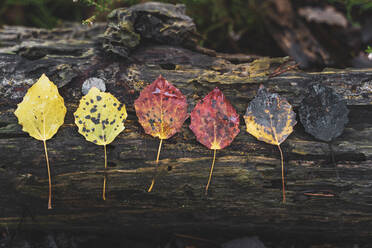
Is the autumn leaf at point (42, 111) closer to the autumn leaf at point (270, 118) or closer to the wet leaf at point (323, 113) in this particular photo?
the autumn leaf at point (270, 118)

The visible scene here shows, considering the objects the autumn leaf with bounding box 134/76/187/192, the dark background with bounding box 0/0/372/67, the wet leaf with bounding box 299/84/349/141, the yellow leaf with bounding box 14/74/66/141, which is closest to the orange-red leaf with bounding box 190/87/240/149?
the autumn leaf with bounding box 134/76/187/192

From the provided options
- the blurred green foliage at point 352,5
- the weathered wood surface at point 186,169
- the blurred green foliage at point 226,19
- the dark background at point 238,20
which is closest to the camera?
the weathered wood surface at point 186,169

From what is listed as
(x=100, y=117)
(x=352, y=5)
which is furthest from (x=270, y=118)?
(x=352, y=5)

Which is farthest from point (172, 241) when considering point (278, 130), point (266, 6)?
point (266, 6)

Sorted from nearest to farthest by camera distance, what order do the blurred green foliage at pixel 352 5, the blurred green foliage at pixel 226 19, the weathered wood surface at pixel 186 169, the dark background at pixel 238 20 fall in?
the weathered wood surface at pixel 186 169 < the blurred green foliage at pixel 352 5 < the dark background at pixel 238 20 < the blurred green foliage at pixel 226 19

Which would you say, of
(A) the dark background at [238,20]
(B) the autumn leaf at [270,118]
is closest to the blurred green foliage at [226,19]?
(A) the dark background at [238,20]

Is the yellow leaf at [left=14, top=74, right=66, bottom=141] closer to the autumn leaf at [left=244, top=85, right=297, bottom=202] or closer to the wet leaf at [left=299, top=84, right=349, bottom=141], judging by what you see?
the autumn leaf at [left=244, top=85, right=297, bottom=202]
